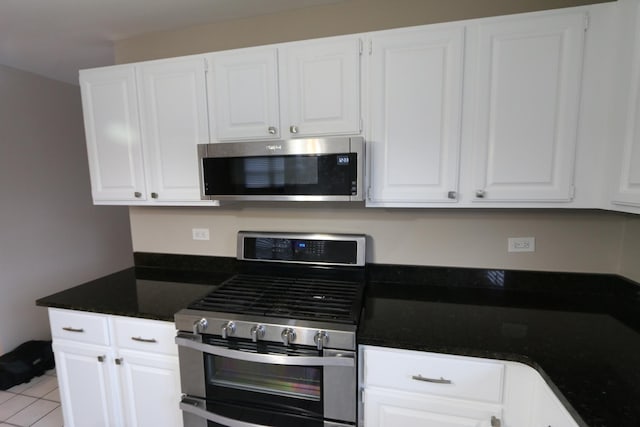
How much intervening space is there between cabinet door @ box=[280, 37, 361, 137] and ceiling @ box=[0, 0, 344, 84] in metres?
0.43

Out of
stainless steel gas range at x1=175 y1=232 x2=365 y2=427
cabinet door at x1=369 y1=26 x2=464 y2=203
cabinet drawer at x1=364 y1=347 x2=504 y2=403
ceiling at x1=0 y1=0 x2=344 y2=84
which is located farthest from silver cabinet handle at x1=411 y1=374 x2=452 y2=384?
ceiling at x1=0 y1=0 x2=344 y2=84

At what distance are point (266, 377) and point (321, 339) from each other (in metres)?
0.36

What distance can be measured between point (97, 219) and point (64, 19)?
7.86 feet

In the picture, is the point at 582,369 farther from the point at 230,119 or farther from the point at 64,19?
the point at 64,19

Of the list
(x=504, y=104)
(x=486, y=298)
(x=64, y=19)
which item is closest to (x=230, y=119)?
(x=64, y=19)

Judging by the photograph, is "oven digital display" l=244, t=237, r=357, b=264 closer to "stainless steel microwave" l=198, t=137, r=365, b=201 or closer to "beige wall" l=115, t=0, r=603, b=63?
"stainless steel microwave" l=198, t=137, r=365, b=201

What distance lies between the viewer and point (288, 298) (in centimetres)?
156

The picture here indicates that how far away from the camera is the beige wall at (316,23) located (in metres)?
1.57

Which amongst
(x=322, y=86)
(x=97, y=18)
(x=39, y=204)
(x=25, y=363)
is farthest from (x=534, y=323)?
(x=39, y=204)

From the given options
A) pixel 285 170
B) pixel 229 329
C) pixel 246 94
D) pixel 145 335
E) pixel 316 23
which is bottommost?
pixel 145 335

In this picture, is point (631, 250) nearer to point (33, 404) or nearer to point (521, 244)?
point (521, 244)

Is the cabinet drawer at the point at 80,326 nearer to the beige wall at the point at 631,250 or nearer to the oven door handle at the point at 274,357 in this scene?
the oven door handle at the point at 274,357

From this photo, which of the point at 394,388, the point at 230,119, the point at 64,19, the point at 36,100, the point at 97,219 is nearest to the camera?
the point at 394,388

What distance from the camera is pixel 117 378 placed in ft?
5.41
